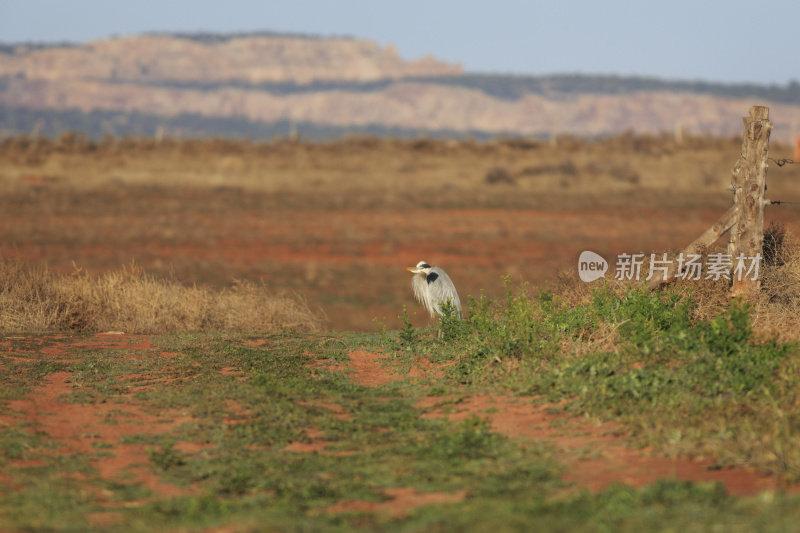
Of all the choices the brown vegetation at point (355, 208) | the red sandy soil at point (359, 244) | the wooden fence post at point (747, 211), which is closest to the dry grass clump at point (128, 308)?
the brown vegetation at point (355, 208)

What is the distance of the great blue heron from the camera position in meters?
11.7

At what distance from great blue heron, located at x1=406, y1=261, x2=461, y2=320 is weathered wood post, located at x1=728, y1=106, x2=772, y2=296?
3.20 meters

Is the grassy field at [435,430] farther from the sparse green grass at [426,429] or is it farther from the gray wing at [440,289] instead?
the gray wing at [440,289]

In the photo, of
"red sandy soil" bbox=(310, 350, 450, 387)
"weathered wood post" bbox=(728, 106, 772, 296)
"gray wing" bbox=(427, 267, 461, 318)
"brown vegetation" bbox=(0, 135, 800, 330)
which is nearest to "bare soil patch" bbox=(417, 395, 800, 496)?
"red sandy soil" bbox=(310, 350, 450, 387)

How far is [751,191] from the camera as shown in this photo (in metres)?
10.3

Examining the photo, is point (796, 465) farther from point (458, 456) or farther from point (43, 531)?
point (43, 531)

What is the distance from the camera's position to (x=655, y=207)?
35406mm

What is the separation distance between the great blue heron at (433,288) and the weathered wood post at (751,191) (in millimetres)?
3205

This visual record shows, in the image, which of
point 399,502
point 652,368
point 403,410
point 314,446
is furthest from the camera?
point 403,410

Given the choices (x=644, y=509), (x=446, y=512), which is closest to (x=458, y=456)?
(x=446, y=512)

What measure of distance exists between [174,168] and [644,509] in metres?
41.8

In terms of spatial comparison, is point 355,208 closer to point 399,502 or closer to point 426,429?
point 426,429

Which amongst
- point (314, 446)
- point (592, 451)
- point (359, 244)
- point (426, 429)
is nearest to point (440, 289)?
point (426, 429)

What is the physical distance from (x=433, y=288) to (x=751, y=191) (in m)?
3.74
